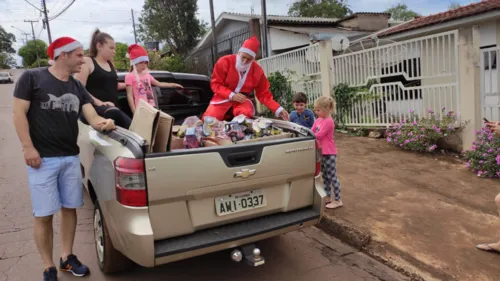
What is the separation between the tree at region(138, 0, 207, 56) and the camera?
2761 cm

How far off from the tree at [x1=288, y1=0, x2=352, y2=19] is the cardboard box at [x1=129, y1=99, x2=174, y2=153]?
3779 centimetres

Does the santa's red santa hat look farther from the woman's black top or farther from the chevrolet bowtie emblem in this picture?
the chevrolet bowtie emblem

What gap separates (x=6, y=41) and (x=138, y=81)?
105615 mm

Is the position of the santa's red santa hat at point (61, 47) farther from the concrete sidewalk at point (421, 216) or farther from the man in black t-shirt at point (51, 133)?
the concrete sidewalk at point (421, 216)

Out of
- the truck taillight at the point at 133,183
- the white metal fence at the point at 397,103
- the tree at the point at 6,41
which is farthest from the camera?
the tree at the point at 6,41

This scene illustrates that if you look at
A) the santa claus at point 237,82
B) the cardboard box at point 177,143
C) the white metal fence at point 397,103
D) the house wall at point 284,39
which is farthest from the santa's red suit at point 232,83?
the house wall at point 284,39

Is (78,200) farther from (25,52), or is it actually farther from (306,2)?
(25,52)

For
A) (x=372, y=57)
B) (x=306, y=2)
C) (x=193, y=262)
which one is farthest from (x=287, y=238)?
(x=306, y=2)

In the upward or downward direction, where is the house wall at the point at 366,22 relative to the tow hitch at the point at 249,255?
upward

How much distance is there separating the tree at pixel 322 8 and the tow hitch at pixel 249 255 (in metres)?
37.9

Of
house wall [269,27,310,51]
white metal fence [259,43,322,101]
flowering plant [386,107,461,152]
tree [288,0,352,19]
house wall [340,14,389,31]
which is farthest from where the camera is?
tree [288,0,352,19]

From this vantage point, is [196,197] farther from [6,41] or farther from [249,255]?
[6,41]

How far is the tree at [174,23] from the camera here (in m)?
27.6

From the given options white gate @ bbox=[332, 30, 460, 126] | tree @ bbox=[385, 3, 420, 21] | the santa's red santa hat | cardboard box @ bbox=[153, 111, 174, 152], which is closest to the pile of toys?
cardboard box @ bbox=[153, 111, 174, 152]
